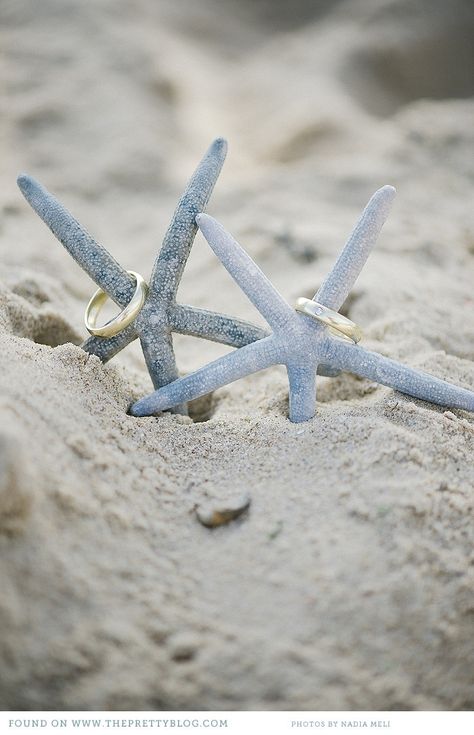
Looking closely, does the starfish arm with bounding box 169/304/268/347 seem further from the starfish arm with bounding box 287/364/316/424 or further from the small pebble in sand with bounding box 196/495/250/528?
the small pebble in sand with bounding box 196/495/250/528

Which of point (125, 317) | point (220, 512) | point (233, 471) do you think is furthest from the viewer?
point (125, 317)

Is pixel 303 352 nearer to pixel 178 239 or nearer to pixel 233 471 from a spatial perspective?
pixel 233 471

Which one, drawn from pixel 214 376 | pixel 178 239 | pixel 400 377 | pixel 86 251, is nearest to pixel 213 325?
pixel 214 376

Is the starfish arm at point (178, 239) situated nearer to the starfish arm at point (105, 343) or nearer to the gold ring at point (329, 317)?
the starfish arm at point (105, 343)

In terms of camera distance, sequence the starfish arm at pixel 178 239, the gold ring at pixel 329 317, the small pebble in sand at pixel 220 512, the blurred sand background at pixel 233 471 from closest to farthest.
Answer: the blurred sand background at pixel 233 471 < the small pebble in sand at pixel 220 512 < the gold ring at pixel 329 317 < the starfish arm at pixel 178 239

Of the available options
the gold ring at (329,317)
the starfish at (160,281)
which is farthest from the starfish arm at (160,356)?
the gold ring at (329,317)

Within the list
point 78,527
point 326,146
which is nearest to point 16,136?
point 326,146
